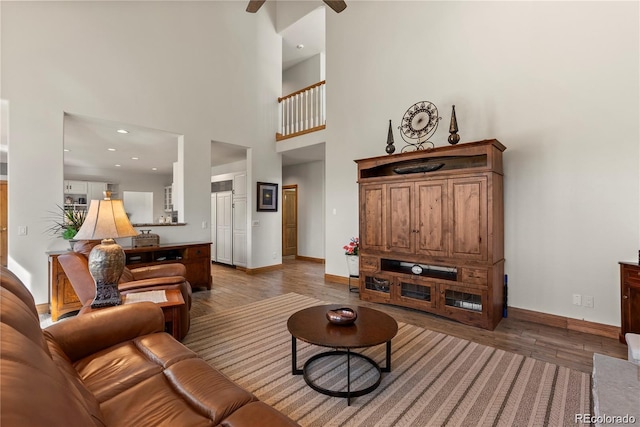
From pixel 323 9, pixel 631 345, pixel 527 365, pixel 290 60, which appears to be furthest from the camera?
pixel 290 60

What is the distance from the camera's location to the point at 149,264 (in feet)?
13.9

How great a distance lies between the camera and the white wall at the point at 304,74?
754 cm

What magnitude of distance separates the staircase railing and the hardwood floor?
289cm

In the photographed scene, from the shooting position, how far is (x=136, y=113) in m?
4.36

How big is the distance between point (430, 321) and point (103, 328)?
3.03 metres

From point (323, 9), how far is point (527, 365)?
20.9ft

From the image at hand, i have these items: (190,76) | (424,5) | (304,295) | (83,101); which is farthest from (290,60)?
(304,295)

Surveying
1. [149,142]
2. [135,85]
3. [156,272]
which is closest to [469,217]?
[156,272]

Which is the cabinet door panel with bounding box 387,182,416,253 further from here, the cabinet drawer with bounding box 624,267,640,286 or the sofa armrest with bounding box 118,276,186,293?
the sofa armrest with bounding box 118,276,186,293

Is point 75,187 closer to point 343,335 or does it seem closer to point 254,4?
point 254,4

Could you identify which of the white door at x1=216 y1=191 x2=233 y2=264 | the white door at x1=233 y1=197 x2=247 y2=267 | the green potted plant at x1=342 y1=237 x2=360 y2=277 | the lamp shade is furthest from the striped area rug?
the white door at x1=216 y1=191 x2=233 y2=264

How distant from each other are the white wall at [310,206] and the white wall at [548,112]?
3175 millimetres

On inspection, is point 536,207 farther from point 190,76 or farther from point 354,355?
point 190,76

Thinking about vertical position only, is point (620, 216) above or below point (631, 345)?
above
